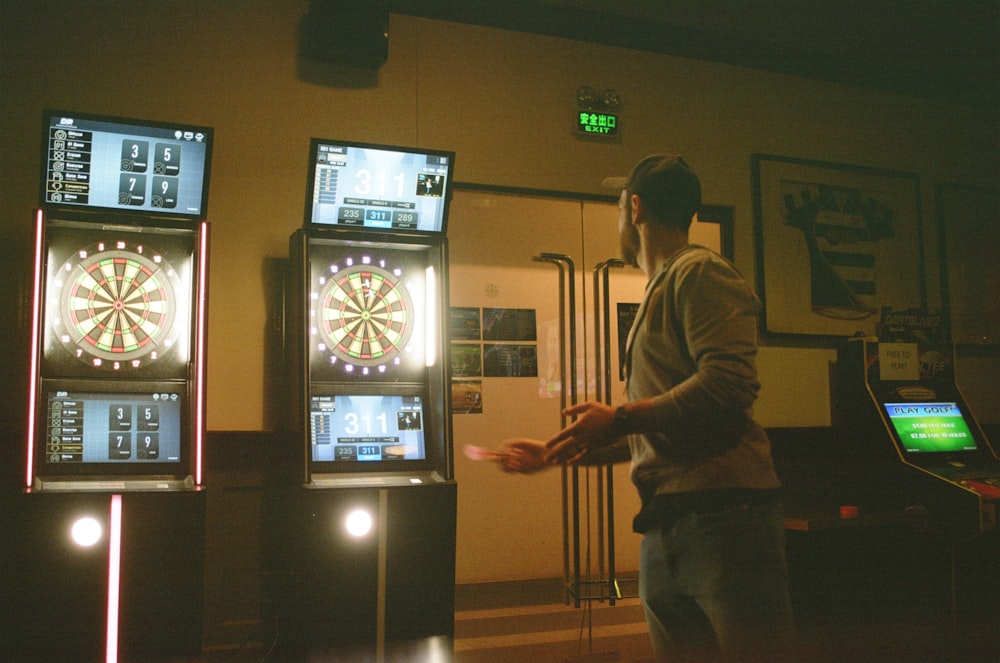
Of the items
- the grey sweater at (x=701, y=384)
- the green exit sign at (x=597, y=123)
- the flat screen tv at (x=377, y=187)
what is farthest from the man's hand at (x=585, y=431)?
the green exit sign at (x=597, y=123)

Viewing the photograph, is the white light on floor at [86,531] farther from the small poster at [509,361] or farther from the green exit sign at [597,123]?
the green exit sign at [597,123]

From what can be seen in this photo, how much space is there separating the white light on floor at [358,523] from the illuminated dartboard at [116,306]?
85 centimetres

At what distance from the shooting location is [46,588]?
2.65 metres

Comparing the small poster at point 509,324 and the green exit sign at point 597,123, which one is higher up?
the green exit sign at point 597,123

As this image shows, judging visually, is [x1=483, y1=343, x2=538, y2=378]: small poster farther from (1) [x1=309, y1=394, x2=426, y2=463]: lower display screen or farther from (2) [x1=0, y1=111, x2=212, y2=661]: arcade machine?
(2) [x1=0, y1=111, x2=212, y2=661]: arcade machine

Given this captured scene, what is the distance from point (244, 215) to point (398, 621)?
1.84m

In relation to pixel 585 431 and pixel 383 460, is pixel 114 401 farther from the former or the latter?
pixel 585 431

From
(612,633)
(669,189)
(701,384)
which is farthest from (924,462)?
(701,384)

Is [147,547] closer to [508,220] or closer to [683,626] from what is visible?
[683,626]

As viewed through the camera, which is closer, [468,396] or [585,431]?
[585,431]

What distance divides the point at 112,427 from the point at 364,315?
0.93 meters

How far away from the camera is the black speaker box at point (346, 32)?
149 inches

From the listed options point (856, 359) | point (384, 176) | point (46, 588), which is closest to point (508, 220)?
point (384, 176)

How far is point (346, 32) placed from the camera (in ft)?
12.5
